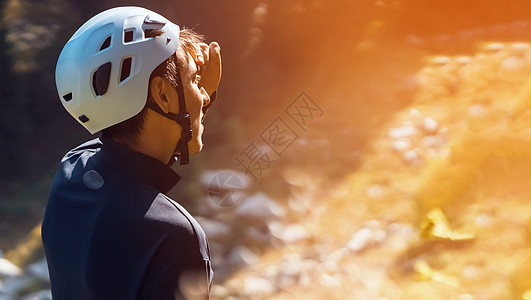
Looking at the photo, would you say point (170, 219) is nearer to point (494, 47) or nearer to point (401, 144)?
point (401, 144)

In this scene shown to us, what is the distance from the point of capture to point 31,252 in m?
4.67

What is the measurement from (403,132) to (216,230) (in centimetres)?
178

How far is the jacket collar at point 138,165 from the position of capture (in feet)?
4.89

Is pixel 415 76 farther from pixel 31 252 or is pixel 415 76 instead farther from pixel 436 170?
pixel 31 252

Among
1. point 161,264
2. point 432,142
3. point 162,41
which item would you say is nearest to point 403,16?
point 432,142

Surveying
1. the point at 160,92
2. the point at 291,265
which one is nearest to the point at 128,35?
the point at 160,92

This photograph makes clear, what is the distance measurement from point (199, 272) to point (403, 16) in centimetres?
572

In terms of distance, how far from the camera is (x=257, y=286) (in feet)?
13.9

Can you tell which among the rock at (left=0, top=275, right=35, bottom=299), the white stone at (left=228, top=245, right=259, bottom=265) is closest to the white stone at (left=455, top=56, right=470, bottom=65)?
the white stone at (left=228, top=245, right=259, bottom=265)

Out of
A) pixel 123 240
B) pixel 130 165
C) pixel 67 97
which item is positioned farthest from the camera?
pixel 67 97

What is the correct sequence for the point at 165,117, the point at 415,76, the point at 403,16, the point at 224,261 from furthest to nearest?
1. the point at 403,16
2. the point at 415,76
3. the point at 224,261
4. the point at 165,117

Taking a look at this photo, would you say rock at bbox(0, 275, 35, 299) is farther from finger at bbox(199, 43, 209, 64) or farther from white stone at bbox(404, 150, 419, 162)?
finger at bbox(199, 43, 209, 64)

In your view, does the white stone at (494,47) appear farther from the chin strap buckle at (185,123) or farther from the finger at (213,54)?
the chin strap buckle at (185,123)

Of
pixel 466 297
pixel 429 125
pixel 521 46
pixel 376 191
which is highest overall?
pixel 521 46
